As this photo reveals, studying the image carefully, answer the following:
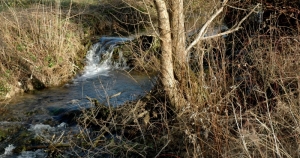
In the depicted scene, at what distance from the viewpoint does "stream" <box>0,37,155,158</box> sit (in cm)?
662

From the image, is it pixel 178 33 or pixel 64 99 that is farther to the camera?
pixel 64 99

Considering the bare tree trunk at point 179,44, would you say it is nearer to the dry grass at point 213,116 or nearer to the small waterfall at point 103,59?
the dry grass at point 213,116

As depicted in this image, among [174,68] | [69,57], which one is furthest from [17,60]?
[174,68]

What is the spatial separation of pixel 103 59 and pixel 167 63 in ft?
21.3

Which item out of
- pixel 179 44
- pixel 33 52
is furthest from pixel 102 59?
pixel 179 44

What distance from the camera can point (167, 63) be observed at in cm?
583

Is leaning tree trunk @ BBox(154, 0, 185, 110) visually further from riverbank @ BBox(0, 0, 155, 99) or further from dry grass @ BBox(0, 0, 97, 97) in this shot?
dry grass @ BBox(0, 0, 97, 97)

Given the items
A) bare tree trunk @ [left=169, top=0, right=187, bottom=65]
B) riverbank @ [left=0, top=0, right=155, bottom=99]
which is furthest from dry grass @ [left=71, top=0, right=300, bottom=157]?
riverbank @ [left=0, top=0, right=155, bottom=99]

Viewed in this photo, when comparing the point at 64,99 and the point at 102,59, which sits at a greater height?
the point at 102,59

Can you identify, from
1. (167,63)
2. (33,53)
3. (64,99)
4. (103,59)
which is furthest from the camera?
(103,59)

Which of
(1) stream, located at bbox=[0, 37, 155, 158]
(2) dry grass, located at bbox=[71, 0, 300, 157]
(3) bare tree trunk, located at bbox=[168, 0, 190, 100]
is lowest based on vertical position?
(1) stream, located at bbox=[0, 37, 155, 158]

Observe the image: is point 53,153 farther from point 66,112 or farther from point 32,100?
point 32,100

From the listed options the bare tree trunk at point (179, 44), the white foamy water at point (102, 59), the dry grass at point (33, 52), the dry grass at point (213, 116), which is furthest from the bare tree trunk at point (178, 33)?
the white foamy water at point (102, 59)

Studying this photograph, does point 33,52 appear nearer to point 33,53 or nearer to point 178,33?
point 33,53
